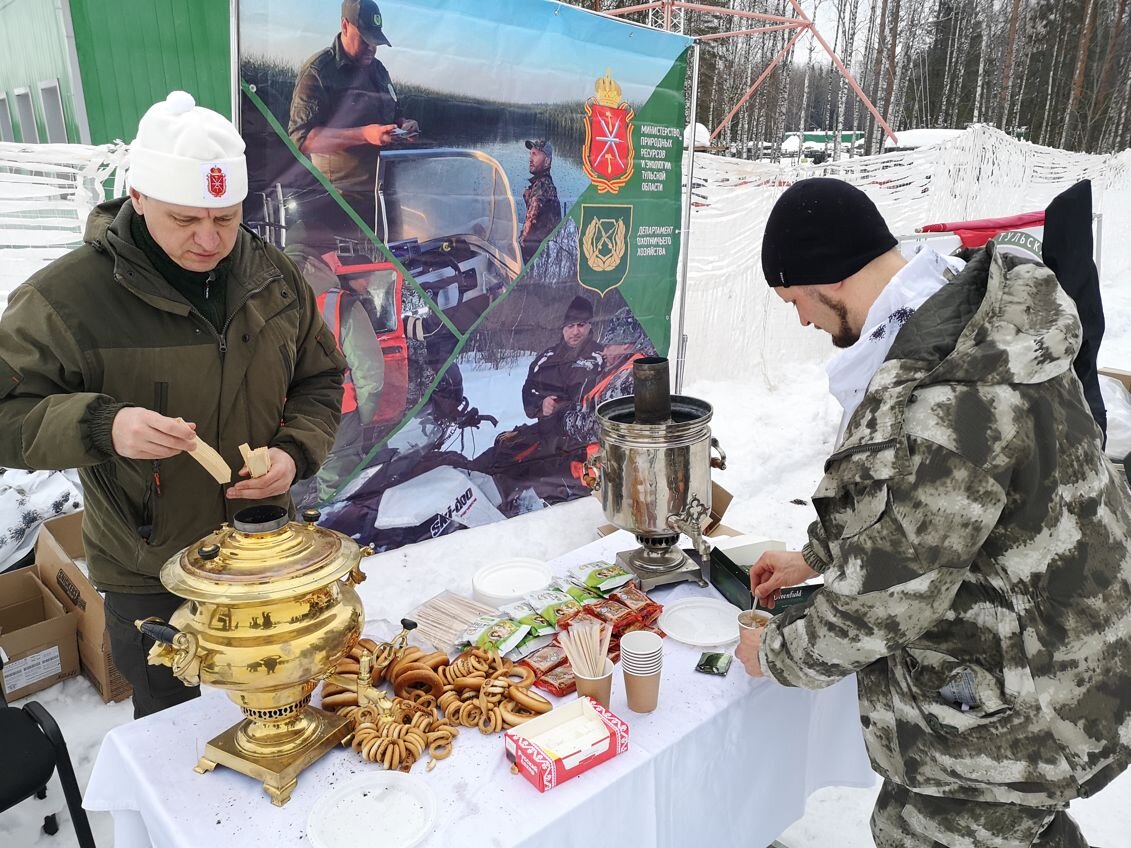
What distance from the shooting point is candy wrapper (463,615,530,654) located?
1.89 meters

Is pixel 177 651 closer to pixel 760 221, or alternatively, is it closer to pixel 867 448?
pixel 867 448

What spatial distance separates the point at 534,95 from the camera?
14.1 ft

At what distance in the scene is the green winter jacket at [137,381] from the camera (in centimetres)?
184

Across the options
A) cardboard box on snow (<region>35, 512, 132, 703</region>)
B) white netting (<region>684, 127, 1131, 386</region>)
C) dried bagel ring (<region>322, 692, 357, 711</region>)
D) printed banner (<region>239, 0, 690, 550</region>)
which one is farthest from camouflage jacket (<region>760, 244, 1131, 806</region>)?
white netting (<region>684, 127, 1131, 386</region>)

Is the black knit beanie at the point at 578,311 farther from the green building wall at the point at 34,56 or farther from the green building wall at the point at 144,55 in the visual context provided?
the green building wall at the point at 34,56

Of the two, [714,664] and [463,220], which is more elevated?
[463,220]

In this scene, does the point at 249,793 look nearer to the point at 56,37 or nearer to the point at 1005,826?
the point at 1005,826

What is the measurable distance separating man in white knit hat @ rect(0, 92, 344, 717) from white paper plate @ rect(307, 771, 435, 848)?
83 centimetres

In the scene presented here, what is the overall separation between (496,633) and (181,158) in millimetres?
1435

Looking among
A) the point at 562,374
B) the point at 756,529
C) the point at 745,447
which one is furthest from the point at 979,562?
the point at 745,447

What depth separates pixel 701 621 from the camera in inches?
82.3

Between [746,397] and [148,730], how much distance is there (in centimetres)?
675

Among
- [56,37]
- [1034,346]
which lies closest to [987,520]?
[1034,346]

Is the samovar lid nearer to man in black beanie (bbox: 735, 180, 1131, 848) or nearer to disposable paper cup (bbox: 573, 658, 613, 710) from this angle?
disposable paper cup (bbox: 573, 658, 613, 710)
